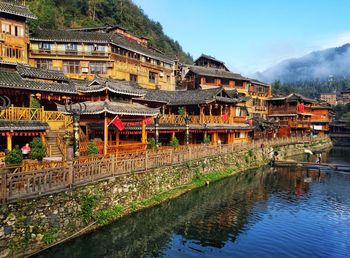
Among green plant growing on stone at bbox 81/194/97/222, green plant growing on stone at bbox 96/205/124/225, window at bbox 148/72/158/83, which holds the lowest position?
green plant growing on stone at bbox 96/205/124/225

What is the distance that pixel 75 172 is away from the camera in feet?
55.9

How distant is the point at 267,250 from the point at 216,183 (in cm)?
1516

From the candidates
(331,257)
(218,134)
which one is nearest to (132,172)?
(331,257)

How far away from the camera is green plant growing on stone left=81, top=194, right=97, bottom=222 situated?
1717 cm

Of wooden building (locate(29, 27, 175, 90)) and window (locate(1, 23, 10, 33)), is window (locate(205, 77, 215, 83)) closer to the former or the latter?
wooden building (locate(29, 27, 175, 90))

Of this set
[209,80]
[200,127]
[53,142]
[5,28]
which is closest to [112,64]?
[5,28]

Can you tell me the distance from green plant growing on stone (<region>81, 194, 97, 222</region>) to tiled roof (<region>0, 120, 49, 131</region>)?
29.2 feet

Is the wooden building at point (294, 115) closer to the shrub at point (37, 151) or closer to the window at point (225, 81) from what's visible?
the window at point (225, 81)

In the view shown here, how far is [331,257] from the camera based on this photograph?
16.0 m

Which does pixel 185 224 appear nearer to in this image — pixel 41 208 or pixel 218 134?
pixel 41 208

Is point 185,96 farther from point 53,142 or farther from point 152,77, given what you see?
point 53,142

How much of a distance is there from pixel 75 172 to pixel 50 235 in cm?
338

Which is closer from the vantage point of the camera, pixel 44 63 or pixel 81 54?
pixel 44 63

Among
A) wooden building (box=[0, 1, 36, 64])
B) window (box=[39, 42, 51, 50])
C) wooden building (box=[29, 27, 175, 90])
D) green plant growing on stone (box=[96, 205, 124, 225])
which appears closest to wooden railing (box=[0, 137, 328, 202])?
green plant growing on stone (box=[96, 205, 124, 225])
